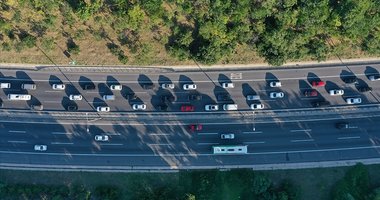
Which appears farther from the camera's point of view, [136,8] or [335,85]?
[335,85]

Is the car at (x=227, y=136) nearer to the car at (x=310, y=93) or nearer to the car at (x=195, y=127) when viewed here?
the car at (x=195, y=127)

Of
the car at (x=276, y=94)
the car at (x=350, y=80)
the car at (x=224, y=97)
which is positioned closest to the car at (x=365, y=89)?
the car at (x=350, y=80)

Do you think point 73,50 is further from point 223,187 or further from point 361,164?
point 361,164

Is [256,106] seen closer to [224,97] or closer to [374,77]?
[224,97]

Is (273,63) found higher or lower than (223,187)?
higher

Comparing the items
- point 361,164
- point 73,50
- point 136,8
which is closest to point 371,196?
point 361,164

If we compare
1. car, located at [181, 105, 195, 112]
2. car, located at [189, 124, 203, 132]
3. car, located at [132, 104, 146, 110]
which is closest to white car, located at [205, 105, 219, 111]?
car, located at [181, 105, 195, 112]
